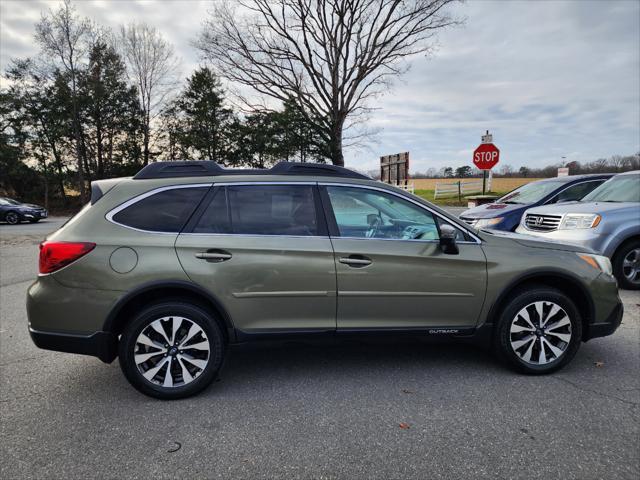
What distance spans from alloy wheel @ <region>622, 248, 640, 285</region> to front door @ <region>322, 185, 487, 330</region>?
4.51m

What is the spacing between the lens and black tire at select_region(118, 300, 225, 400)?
297cm

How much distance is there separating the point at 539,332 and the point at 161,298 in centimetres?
310

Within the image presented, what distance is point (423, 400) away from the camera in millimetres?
3033

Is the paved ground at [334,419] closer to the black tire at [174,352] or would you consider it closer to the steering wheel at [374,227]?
the black tire at [174,352]

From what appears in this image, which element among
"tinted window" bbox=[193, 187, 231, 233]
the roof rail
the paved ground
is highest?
the roof rail

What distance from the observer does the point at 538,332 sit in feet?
11.3

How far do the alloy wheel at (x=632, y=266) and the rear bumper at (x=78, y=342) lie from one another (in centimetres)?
710

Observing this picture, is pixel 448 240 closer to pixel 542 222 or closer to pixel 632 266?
pixel 542 222

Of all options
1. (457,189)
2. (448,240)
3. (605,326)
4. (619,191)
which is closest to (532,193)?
(619,191)

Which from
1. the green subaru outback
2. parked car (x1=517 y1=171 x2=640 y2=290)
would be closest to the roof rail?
the green subaru outback

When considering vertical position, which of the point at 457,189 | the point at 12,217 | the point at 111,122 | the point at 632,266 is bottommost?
the point at 632,266

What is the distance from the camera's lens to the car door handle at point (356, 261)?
3182 millimetres

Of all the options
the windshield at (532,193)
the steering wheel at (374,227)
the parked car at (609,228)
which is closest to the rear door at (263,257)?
the steering wheel at (374,227)

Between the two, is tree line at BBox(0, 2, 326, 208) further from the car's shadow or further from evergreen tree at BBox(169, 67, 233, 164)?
the car's shadow
